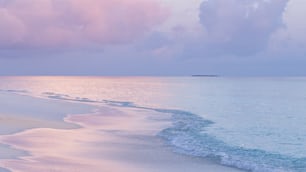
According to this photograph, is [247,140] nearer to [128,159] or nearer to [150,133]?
[150,133]

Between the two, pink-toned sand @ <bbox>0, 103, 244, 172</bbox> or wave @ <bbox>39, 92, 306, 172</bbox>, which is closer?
pink-toned sand @ <bbox>0, 103, 244, 172</bbox>

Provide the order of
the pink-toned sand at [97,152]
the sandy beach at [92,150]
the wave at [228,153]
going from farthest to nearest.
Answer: the wave at [228,153] < the sandy beach at [92,150] < the pink-toned sand at [97,152]

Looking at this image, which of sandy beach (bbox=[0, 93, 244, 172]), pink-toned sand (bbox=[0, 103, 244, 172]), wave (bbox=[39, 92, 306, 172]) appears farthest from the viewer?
wave (bbox=[39, 92, 306, 172])

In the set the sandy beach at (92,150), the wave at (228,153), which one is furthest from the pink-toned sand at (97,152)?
the wave at (228,153)

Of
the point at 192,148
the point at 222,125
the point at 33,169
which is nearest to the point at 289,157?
the point at 192,148

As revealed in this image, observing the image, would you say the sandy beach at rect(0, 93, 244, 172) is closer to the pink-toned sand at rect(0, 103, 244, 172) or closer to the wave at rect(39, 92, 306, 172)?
the pink-toned sand at rect(0, 103, 244, 172)

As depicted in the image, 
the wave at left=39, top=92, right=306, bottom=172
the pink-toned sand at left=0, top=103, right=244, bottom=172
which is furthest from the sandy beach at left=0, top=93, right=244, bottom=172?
the wave at left=39, top=92, right=306, bottom=172

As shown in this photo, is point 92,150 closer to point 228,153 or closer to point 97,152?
point 97,152

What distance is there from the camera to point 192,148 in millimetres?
19547

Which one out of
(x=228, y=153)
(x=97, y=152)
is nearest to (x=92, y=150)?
(x=97, y=152)

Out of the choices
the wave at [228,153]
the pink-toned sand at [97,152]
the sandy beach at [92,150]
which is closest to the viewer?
the pink-toned sand at [97,152]

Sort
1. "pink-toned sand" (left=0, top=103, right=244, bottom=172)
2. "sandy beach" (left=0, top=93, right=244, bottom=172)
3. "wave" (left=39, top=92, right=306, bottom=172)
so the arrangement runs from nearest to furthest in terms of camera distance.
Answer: "pink-toned sand" (left=0, top=103, right=244, bottom=172), "sandy beach" (left=0, top=93, right=244, bottom=172), "wave" (left=39, top=92, right=306, bottom=172)

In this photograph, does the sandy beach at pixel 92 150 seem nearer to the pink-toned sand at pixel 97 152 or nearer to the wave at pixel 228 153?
the pink-toned sand at pixel 97 152

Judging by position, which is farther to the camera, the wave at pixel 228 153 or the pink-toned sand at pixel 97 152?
the wave at pixel 228 153
